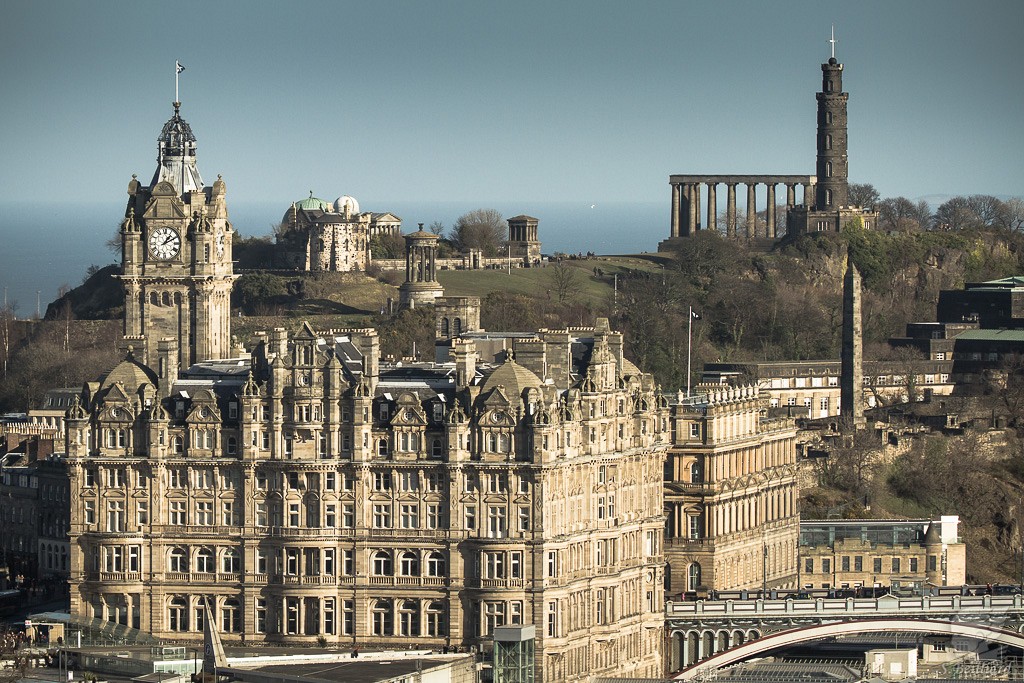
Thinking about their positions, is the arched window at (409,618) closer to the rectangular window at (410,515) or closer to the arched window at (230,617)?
the rectangular window at (410,515)

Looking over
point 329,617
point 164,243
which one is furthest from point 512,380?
point 164,243

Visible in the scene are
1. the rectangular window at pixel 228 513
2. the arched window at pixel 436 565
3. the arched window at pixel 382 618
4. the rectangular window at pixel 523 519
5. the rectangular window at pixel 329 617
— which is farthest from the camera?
the rectangular window at pixel 228 513

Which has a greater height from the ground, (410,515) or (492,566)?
(410,515)

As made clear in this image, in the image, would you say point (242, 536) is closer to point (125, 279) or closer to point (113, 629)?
point (113, 629)

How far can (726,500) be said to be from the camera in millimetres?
170000

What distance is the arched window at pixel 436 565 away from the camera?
147125mm

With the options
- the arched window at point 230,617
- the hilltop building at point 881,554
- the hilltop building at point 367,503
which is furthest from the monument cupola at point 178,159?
the hilltop building at point 881,554

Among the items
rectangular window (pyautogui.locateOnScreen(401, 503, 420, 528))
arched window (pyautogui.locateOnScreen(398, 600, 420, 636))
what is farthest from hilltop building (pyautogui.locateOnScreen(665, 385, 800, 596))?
rectangular window (pyautogui.locateOnScreen(401, 503, 420, 528))

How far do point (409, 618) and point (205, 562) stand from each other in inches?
369

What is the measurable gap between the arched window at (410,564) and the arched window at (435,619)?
1554 mm

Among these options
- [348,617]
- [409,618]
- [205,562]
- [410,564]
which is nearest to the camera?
[409,618]

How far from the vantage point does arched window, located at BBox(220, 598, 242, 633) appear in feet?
490

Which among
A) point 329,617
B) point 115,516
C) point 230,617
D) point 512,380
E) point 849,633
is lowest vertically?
point 849,633

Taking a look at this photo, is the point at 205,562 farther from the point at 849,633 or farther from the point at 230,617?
the point at 849,633
